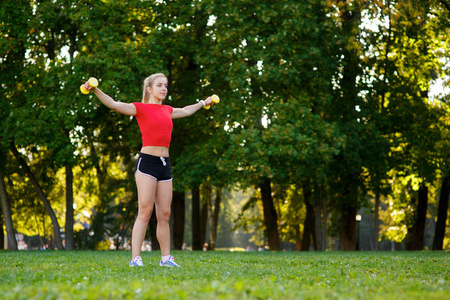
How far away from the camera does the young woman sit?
283 inches

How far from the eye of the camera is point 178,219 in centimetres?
2333

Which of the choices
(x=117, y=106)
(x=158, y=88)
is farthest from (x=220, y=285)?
(x=158, y=88)

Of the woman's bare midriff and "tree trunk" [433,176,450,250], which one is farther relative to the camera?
"tree trunk" [433,176,450,250]

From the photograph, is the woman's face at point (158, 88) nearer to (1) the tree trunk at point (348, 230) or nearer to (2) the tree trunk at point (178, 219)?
(2) the tree trunk at point (178, 219)

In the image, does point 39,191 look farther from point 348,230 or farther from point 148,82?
point 148,82

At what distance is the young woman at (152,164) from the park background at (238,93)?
28.4 feet

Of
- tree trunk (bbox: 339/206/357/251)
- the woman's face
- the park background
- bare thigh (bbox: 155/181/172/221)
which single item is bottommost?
tree trunk (bbox: 339/206/357/251)

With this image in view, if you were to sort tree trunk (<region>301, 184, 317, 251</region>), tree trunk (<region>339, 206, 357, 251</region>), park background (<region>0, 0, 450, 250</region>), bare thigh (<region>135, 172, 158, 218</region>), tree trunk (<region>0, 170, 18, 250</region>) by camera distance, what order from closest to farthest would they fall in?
bare thigh (<region>135, 172, 158, 218</region>) < park background (<region>0, 0, 450, 250</region>) < tree trunk (<region>0, 170, 18, 250</region>) < tree trunk (<region>339, 206, 357, 251</region>) < tree trunk (<region>301, 184, 317, 251</region>)

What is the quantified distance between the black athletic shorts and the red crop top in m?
0.19

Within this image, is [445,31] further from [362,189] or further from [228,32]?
[228,32]

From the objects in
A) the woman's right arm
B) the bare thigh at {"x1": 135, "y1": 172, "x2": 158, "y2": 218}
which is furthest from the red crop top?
the bare thigh at {"x1": 135, "y1": 172, "x2": 158, "y2": 218}

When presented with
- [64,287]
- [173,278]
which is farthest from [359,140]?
[64,287]

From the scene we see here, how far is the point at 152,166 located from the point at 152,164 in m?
0.03

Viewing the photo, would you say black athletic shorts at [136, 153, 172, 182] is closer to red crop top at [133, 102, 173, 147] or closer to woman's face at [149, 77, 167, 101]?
red crop top at [133, 102, 173, 147]
